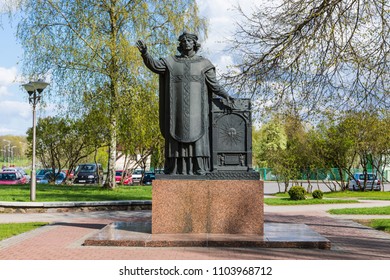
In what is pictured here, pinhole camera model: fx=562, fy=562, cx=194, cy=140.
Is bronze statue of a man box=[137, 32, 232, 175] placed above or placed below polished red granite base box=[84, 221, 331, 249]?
above

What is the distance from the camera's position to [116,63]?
24.4 m

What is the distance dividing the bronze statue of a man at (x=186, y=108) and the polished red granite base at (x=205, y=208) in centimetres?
41

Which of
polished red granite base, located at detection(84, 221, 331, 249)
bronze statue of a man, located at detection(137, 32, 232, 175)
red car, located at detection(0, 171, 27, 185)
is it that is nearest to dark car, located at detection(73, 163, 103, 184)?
red car, located at detection(0, 171, 27, 185)

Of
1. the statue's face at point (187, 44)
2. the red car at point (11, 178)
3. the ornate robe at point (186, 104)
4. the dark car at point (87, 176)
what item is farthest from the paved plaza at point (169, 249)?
the dark car at point (87, 176)

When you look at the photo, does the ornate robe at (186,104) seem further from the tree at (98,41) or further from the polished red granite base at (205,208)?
the tree at (98,41)

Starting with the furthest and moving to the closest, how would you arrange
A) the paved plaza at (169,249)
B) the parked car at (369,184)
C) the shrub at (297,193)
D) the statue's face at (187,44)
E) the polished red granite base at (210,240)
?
the parked car at (369,184) → the shrub at (297,193) → the statue's face at (187,44) → the polished red granite base at (210,240) → the paved plaza at (169,249)

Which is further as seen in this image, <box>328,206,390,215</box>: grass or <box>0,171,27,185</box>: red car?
<box>0,171,27,185</box>: red car

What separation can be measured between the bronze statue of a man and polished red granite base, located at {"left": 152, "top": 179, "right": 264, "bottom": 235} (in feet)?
1.34

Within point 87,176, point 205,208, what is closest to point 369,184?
point 87,176

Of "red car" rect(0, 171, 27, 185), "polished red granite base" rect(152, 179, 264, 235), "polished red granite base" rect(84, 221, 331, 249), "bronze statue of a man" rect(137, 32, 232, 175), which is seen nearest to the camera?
"polished red granite base" rect(84, 221, 331, 249)

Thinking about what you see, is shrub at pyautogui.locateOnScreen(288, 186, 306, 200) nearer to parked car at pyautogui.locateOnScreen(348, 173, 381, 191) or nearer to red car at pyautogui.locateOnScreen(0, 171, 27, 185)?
parked car at pyautogui.locateOnScreen(348, 173, 381, 191)

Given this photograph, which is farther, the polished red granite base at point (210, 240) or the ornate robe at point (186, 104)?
the ornate robe at point (186, 104)

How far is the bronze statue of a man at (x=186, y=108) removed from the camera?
10586mm

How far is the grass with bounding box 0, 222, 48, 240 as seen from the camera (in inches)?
466
